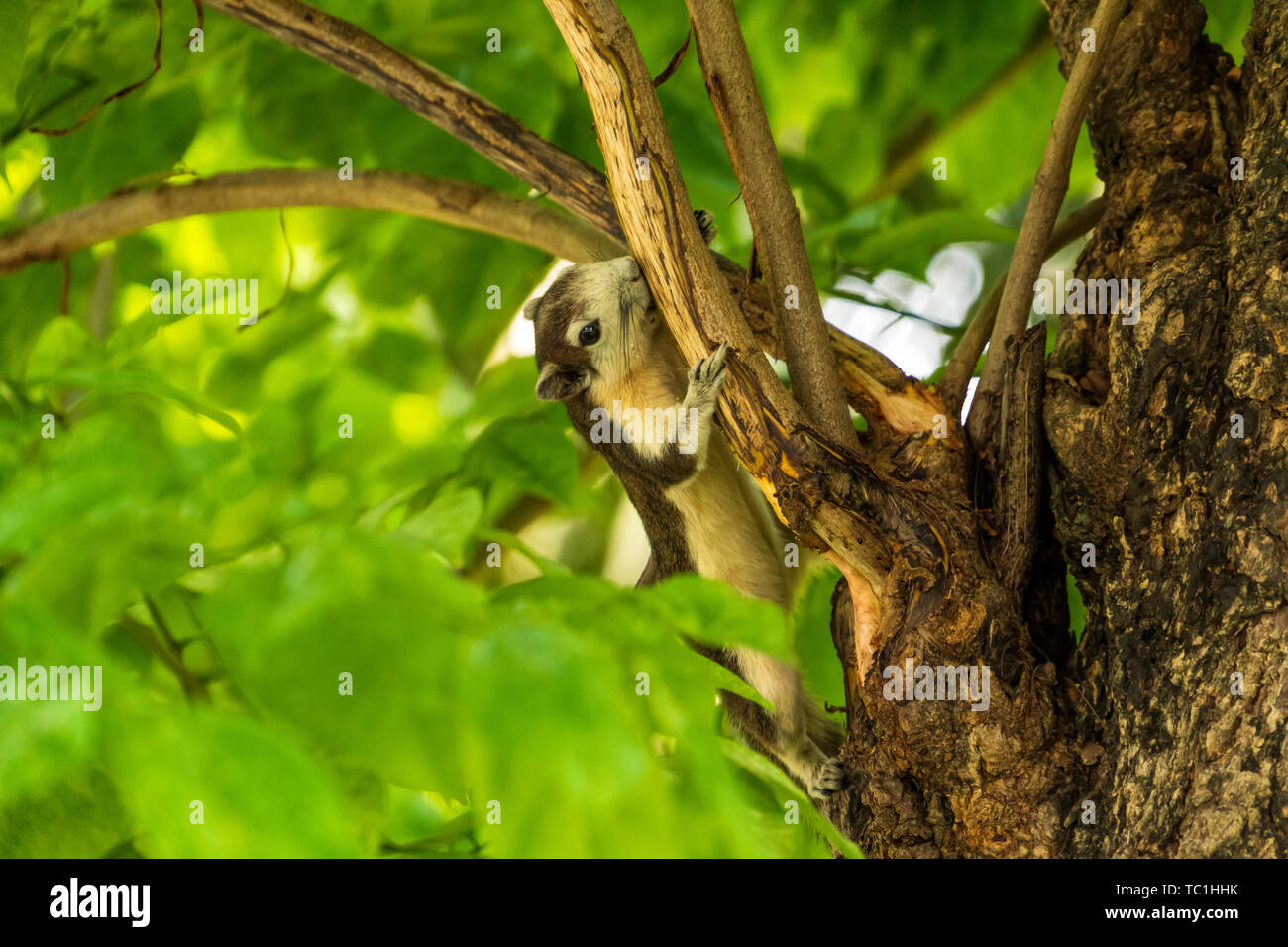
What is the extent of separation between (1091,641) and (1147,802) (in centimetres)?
18

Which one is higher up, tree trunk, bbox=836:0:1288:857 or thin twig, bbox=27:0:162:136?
thin twig, bbox=27:0:162:136

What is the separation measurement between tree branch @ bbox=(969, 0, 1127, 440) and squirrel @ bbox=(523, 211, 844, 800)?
1.45 ft

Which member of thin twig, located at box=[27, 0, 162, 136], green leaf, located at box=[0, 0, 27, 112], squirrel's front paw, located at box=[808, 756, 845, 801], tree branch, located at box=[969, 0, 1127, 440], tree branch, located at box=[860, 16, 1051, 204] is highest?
tree branch, located at box=[860, 16, 1051, 204]

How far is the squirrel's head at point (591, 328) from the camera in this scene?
1.64m

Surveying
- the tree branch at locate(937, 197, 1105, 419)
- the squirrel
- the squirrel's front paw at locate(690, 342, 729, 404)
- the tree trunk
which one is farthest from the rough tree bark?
the squirrel

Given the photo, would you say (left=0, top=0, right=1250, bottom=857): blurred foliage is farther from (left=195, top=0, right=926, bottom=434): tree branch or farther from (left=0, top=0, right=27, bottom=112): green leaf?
(left=195, top=0, right=926, bottom=434): tree branch

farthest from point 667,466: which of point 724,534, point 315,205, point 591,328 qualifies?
point 315,205

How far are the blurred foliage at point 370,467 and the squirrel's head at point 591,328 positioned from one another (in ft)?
0.21

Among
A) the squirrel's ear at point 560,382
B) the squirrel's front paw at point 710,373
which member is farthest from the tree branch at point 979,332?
the squirrel's ear at point 560,382

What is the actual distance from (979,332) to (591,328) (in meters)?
0.70

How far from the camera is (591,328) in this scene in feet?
5.86

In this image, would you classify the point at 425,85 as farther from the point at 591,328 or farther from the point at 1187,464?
the point at 1187,464

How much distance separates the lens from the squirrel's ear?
63.0 inches
